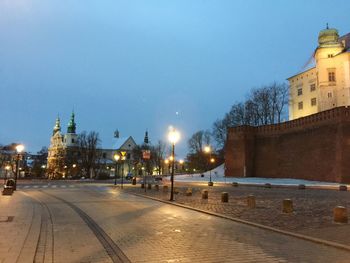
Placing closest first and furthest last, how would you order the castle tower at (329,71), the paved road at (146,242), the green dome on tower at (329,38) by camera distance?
1. the paved road at (146,242)
2. the castle tower at (329,71)
3. the green dome on tower at (329,38)

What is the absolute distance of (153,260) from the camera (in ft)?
27.6

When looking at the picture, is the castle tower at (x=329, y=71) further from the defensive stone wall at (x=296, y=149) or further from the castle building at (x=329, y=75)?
the defensive stone wall at (x=296, y=149)

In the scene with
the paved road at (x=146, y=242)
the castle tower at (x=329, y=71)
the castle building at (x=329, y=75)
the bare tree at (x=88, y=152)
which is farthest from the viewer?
the bare tree at (x=88, y=152)

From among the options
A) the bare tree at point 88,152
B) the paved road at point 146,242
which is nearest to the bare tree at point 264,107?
the bare tree at point 88,152

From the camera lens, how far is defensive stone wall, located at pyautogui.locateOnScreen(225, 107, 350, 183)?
4697cm

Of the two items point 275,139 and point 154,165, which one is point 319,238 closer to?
point 275,139

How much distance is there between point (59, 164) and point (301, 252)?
324 feet

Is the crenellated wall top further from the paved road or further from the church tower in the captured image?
the church tower

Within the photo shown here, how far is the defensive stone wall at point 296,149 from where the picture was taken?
154 ft

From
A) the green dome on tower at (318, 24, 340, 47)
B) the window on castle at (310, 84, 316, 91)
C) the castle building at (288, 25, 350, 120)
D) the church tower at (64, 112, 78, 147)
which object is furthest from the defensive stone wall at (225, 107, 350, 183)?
the church tower at (64, 112, 78, 147)

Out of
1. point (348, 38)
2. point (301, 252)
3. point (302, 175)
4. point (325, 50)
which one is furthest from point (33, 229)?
point (348, 38)

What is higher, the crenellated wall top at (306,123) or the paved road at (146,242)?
the crenellated wall top at (306,123)

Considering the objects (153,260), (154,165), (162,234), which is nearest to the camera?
(153,260)

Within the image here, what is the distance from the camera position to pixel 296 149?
55.4 meters
